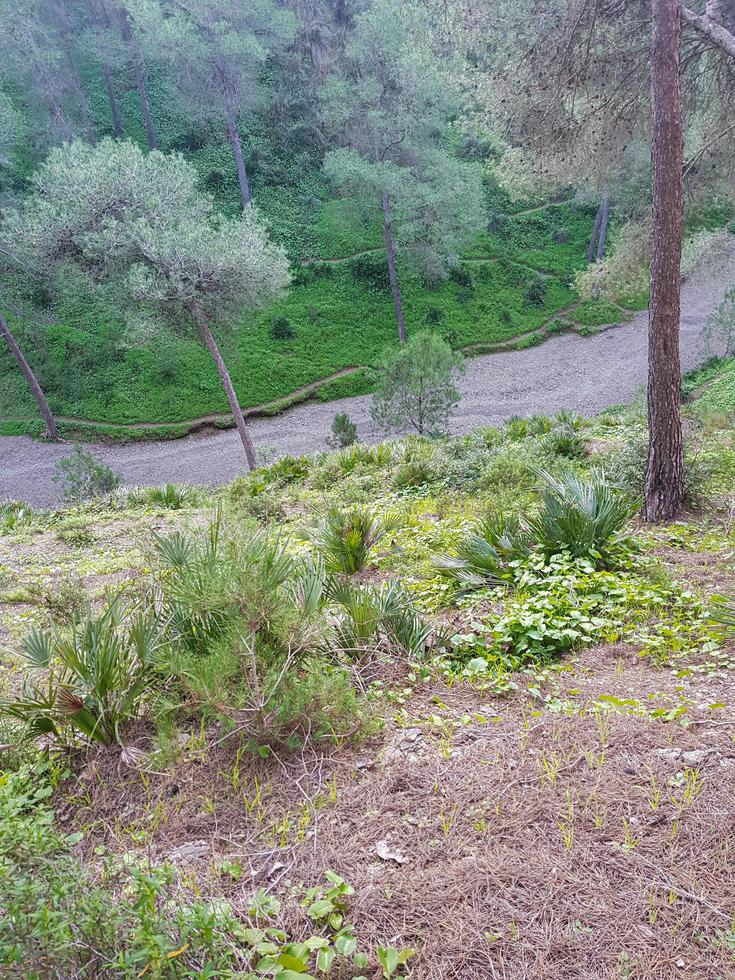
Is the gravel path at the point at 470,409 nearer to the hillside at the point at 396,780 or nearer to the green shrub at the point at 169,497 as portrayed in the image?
the green shrub at the point at 169,497

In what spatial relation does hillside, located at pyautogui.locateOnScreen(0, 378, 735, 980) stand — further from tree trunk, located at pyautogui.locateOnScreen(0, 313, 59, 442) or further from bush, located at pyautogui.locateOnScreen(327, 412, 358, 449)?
tree trunk, located at pyautogui.locateOnScreen(0, 313, 59, 442)

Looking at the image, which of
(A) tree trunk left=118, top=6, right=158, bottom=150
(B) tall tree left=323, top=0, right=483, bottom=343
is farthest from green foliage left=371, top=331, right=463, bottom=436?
(A) tree trunk left=118, top=6, right=158, bottom=150

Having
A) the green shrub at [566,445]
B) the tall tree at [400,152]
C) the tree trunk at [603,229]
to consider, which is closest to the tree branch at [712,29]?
the green shrub at [566,445]

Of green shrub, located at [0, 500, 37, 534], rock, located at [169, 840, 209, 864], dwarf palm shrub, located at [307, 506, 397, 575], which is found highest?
dwarf palm shrub, located at [307, 506, 397, 575]

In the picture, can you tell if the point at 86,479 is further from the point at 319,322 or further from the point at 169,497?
the point at 319,322

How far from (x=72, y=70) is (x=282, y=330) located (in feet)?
88.0

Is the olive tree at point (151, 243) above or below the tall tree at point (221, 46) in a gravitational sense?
below

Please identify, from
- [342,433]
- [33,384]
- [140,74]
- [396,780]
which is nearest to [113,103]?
[140,74]

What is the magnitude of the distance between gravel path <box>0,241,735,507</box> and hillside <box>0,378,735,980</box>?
1606 cm

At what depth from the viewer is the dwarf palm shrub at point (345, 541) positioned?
5.87m

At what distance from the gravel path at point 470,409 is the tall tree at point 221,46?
14970 millimetres

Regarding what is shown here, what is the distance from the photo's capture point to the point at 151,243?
55.4 feet

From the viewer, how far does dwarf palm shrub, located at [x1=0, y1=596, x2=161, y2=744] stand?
10.8 feet

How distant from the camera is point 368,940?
2.25m
